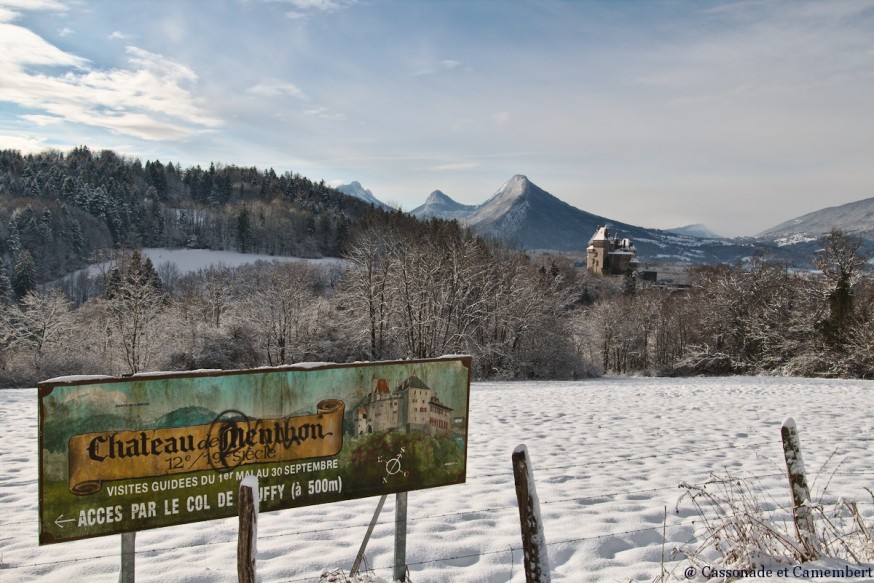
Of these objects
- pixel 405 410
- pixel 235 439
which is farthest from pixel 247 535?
pixel 405 410

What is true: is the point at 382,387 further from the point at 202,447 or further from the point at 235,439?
the point at 202,447

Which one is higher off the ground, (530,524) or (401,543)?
(530,524)

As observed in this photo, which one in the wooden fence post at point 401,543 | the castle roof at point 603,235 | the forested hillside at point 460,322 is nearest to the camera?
the wooden fence post at point 401,543

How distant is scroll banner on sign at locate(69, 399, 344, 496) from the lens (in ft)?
10.1

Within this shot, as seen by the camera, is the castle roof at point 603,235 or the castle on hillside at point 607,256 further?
the castle roof at point 603,235

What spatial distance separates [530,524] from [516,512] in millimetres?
2801

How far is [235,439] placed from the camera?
3.43 metres

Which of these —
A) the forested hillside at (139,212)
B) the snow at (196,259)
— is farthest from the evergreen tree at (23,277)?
the snow at (196,259)

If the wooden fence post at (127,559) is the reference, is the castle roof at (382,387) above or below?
above

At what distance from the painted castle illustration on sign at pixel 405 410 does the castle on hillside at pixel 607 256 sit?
350ft

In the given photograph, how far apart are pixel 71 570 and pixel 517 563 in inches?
143

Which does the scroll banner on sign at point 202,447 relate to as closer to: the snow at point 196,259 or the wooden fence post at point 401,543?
the wooden fence post at point 401,543

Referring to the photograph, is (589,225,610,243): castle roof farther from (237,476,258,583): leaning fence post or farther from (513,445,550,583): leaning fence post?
(237,476,258,583): leaning fence post

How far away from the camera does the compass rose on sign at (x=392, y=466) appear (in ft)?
12.7
